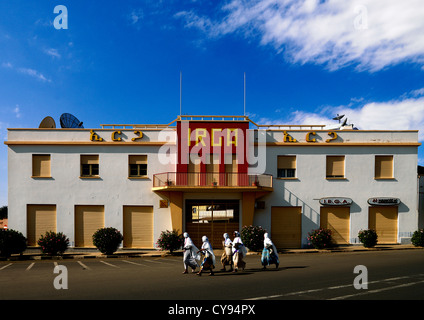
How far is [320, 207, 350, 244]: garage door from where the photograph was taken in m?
21.5

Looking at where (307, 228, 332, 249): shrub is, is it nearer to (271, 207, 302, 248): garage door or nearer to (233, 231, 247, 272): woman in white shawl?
(271, 207, 302, 248): garage door

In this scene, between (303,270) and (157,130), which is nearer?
(303,270)

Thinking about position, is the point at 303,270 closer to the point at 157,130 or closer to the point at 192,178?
the point at 192,178

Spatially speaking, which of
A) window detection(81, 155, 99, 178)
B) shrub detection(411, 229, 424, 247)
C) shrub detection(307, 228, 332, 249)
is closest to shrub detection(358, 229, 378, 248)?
shrub detection(307, 228, 332, 249)

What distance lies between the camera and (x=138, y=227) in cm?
2112

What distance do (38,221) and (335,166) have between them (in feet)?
67.7

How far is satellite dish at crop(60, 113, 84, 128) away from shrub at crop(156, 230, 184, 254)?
450 inches

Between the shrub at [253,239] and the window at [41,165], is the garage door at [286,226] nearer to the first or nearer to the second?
the shrub at [253,239]

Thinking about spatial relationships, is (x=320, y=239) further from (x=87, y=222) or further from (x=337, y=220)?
(x=87, y=222)
